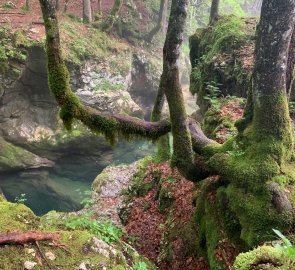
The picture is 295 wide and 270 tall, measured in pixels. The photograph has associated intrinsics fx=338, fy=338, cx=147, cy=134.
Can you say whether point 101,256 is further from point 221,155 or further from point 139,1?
point 139,1

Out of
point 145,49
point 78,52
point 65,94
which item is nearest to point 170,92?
point 65,94

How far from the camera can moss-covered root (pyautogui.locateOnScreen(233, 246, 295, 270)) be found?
2.64 m

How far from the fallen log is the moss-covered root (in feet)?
8.07

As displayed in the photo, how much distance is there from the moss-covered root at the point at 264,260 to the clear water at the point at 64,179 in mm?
12206

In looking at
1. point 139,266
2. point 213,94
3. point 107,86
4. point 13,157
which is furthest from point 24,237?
point 107,86

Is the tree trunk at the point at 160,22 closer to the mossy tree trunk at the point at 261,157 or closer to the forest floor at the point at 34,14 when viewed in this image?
the forest floor at the point at 34,14

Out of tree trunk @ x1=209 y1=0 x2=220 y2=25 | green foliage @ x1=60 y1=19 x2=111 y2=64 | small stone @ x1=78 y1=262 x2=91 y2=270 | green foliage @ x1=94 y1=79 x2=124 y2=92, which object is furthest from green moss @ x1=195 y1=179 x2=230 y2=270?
green foliage @ x1=60 y1=19 x2=111 y2=64

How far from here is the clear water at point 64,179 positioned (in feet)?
51.9

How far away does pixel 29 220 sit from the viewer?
486cm

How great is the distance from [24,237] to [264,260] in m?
2.78

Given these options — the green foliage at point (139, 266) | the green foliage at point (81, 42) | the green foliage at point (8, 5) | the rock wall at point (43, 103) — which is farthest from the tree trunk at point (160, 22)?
the green foliage at point (139, 266)

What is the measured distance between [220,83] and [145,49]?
15.5 meters

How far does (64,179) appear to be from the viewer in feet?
57.9

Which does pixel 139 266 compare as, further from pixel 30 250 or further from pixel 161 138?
pixel 161 138
